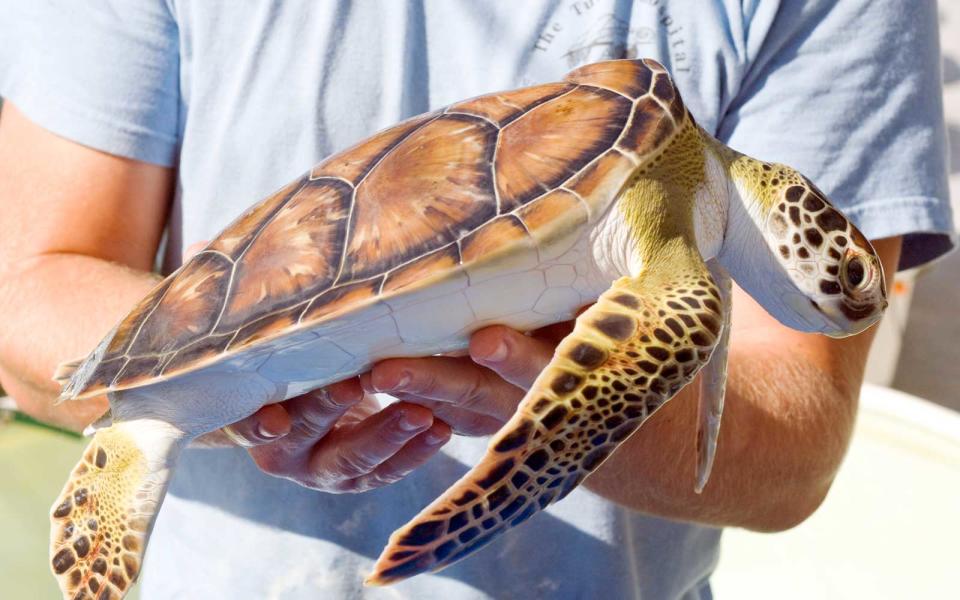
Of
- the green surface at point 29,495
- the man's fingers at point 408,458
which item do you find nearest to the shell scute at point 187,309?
the man's fingers at point 408,458

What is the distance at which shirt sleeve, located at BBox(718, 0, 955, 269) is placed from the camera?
107 centimetres

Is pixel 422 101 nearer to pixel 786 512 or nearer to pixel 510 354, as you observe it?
pixel 510 354

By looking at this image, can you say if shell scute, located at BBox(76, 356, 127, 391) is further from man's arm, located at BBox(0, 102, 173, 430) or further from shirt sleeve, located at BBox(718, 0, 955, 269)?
shirt sleeve, located at BBox(718, 0, 955, 269)

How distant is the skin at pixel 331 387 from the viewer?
2.87ft

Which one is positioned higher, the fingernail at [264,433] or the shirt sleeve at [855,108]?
the shirt sleeve at [855,108]

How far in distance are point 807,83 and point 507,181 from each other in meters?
0.49

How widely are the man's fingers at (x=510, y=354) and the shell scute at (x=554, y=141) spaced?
103 mm

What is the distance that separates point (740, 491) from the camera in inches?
42.1

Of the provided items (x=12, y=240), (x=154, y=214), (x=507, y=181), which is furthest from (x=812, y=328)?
(x=12, y=240)

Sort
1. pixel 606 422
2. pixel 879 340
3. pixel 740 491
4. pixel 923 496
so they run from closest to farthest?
1. pixel 606 422
2. pixel 740 491
3. pixel 923 496
4. pixel 879 340

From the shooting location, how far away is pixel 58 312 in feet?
3.61

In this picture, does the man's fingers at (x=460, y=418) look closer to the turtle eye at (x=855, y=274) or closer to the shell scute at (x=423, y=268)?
the shell scute at (x=423, y=268)

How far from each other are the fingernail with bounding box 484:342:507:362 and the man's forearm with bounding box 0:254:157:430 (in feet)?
1.70

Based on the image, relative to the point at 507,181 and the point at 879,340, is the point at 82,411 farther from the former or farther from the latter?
the point at 879,340
